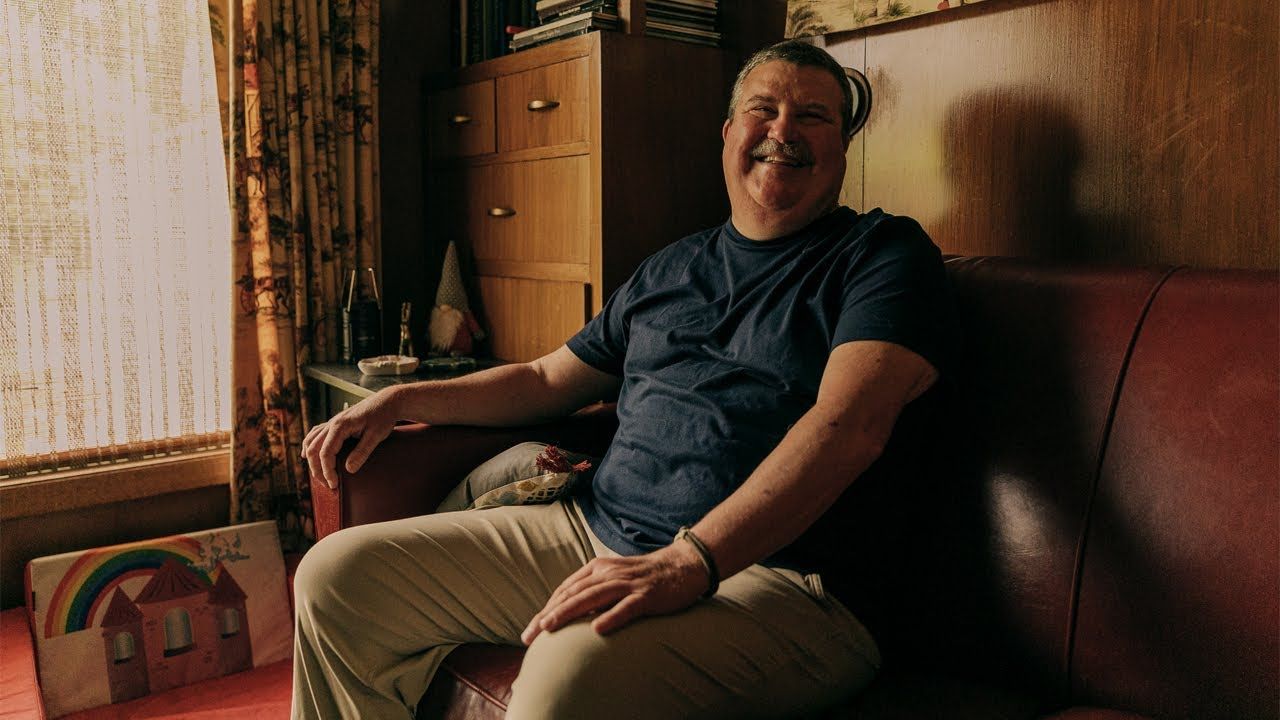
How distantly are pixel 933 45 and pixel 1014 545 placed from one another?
0.98 m

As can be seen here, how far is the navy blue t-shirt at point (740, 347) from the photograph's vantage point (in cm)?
131

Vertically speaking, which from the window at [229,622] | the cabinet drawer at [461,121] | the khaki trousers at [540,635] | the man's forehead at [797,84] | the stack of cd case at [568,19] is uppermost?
the stack of cd case at [568,19]

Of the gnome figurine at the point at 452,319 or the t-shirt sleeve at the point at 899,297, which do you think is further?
the gnome figurine at the point at 452,319

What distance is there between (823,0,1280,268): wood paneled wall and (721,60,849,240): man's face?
31cm

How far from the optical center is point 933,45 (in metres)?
1.78

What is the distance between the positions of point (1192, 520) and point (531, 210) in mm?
1680

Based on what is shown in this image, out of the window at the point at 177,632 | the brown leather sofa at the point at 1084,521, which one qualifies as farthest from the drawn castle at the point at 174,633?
the brown leather sofa at the point at 1084,521

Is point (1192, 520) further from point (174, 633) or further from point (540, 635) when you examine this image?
point (174, 633)

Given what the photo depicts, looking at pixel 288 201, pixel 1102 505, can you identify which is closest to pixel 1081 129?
pixel 1102 505

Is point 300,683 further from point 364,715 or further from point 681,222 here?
point 681,222

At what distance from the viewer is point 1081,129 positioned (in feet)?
5.16

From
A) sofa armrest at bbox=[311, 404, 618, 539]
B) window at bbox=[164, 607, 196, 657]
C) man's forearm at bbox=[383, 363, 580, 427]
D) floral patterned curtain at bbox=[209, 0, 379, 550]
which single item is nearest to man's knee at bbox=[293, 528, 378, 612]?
sofa armrest at bbox=[311, 404, 618, 539]

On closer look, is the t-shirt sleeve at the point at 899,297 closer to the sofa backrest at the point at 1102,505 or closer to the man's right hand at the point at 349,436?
the sofa backrest at the point at 1102,505

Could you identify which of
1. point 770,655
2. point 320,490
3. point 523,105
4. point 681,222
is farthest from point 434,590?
point 523,105
